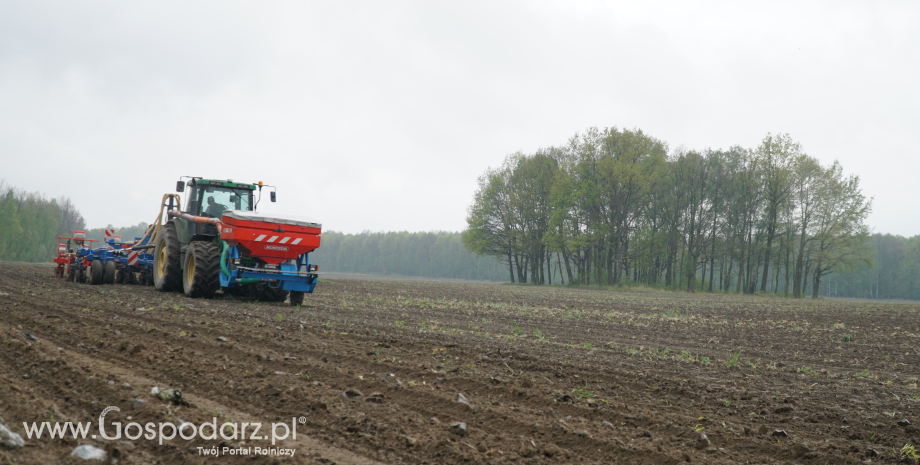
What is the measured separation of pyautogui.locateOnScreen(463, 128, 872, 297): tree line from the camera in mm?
43844

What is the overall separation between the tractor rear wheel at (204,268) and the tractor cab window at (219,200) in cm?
157

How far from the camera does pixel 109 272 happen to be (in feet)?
58.9

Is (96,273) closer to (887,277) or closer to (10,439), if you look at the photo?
(10,439)

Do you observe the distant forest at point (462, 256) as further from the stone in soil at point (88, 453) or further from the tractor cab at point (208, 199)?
the stone in soil at point (88, 453)

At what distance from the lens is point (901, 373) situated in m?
7.94

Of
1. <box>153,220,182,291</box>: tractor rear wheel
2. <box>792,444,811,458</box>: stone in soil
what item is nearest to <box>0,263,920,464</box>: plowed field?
<box>792,444,811,458</box>: stone in soil

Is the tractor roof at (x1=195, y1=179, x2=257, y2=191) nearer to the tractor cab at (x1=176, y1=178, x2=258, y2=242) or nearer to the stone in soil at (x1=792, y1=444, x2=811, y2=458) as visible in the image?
the tractor cab at (x1=176, y1=178, x2=258, y2=242)

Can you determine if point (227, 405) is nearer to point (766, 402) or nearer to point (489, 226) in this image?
point (766, 402)

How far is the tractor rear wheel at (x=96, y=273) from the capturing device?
58.4 ft

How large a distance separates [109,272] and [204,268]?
23.8 feet

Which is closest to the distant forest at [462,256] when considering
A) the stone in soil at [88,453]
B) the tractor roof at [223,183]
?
the tractor roof at [223,183]

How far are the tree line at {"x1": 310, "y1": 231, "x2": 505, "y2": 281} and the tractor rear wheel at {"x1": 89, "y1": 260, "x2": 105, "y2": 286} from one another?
3179 inches

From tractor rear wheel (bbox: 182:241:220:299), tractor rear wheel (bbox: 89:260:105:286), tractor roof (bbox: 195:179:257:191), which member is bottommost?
tractor rear wheel (bbox: 89:260:105:286)

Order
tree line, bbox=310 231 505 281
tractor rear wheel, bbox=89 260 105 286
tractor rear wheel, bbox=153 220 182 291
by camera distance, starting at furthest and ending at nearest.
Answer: tree line, bbox=310 231 505 281 < tractor rear wheel, bbox=89 260 105 286 < tractor rear wheel, bbox=153 220 182 291
